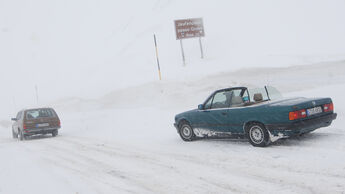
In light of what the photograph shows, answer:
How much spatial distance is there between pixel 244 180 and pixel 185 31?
2015 cm

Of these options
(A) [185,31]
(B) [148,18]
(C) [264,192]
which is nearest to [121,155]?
(C) [264,192]

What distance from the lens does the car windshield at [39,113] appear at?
14594 mm

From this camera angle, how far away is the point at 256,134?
22.9ft

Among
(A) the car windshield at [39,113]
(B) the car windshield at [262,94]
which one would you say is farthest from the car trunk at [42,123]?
(B) the car windshield at [262,94]

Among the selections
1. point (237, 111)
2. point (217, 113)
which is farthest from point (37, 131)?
point (237, 111)

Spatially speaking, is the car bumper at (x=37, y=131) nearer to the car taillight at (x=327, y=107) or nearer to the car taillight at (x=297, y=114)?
the car taillight at (x=297, y=114)

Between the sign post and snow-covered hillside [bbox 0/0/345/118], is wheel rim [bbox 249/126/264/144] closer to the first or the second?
snow-covered hillside [bbox 0/0/345/118]

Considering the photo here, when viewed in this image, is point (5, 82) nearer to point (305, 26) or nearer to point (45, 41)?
point (45, 41)

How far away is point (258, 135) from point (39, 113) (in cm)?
1151

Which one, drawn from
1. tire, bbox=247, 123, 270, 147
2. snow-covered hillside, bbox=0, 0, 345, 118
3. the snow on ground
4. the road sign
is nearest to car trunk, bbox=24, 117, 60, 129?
the snow on ground

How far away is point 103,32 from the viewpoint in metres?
56.1

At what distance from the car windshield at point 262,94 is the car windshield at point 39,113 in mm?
10832

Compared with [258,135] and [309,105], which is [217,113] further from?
[309,105]

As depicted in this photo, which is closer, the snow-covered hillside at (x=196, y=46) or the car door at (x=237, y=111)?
the car door at (x=237, y=111)
